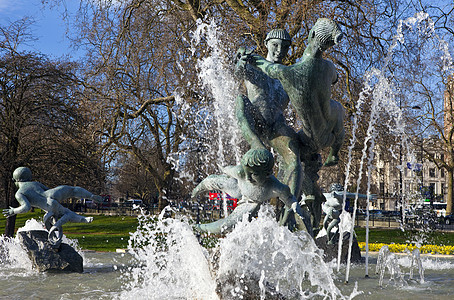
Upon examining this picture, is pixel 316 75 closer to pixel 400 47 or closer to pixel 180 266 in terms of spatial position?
pixel 180 266

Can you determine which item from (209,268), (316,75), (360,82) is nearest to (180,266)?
(209,268)

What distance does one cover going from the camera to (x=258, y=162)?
4.29m

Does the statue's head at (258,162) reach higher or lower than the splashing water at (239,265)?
higher

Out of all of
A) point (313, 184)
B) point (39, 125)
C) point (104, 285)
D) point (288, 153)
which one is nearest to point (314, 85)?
point (288, 153)

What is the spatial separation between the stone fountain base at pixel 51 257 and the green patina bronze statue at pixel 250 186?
351 cm

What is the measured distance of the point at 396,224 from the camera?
84.2ft

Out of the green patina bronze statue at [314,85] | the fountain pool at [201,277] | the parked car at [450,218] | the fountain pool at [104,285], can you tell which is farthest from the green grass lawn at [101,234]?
the parked car at [450,218]

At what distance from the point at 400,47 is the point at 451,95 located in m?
12.4

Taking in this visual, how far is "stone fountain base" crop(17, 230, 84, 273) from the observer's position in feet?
24.6

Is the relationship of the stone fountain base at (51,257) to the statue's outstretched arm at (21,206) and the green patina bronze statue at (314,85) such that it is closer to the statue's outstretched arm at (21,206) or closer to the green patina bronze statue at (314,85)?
the statue's outstretched arm at (21,206)

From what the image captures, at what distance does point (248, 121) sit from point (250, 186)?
147cm

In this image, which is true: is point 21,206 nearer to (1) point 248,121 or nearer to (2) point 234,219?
(1) point 248,121

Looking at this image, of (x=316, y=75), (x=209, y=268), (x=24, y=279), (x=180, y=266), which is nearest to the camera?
(x=209, y=268)

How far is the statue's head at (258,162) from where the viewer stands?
4.29 metres
